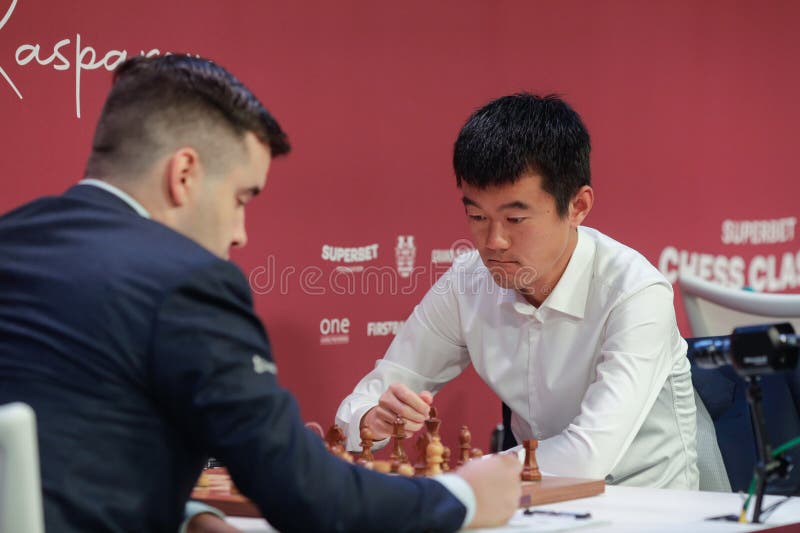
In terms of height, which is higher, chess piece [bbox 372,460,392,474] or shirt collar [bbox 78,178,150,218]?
shirt collar [bbox 78,178,150,218]

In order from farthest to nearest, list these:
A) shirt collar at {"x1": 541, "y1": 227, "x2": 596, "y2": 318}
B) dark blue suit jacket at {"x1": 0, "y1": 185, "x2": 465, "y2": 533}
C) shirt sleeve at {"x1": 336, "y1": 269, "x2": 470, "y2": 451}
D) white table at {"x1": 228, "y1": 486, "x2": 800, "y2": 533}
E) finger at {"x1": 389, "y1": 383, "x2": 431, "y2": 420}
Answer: shirt sleeve at {"x1": 336, "y1": 269, "x2": 470, "y2": 451} → shirt collar at {"x1": 541, "y1": 227, "x2": 596, "y2": 318} → finger at {"x1": 389, "y1": 383, "x2": 431, "y2": 420} → white table at {"x1": 228, "y1": 486, "x2": 800, "y2": 533} → dark blue suit jacket at {"x1": 0, "y1": 185, "x2": 465, "y2": 533}

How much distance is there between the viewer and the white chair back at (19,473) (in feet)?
3.53

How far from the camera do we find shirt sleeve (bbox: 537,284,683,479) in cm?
215

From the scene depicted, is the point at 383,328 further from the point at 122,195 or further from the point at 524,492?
the point at 122,195

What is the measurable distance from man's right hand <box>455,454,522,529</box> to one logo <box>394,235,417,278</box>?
165cm

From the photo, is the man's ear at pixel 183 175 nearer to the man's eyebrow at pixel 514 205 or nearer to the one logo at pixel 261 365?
the one logo at pixel 261 365

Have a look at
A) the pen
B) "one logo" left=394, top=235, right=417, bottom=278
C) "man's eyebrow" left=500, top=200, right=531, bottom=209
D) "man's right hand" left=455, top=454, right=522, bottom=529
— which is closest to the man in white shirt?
"man's eyebrow" left=500, top=200, right=531, bottom=209

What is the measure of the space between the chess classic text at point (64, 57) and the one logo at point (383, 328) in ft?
3.24

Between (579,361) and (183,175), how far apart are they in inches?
51.4

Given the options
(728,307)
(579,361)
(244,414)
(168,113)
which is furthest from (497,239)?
(244,414)

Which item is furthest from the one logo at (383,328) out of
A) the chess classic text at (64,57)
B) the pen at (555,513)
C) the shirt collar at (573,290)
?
the pen at (555,513)

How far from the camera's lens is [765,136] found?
4.21m

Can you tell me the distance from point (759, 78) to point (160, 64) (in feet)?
10.5

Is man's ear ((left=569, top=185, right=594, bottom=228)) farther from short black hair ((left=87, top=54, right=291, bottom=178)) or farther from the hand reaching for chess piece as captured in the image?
Answer: the hand reaching for chess piece
